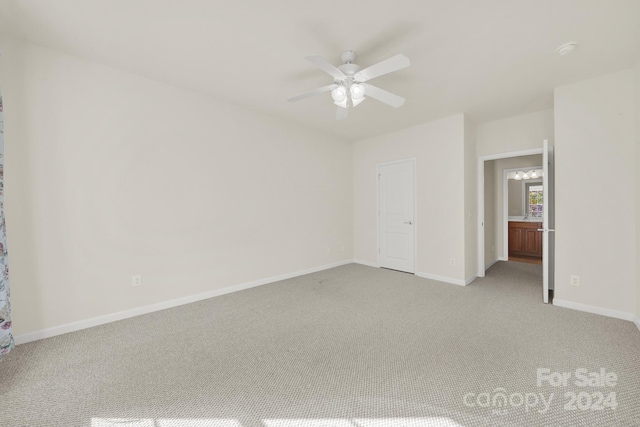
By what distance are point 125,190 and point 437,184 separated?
4.25 meters

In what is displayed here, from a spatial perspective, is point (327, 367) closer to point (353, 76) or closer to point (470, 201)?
point (353, 76)

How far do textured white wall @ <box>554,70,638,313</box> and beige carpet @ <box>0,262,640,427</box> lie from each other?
1.20ft

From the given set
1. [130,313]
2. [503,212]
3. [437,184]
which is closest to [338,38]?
[437,184]

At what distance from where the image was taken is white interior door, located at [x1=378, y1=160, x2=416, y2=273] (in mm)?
4609

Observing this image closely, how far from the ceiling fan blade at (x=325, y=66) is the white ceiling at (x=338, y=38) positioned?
27 cm

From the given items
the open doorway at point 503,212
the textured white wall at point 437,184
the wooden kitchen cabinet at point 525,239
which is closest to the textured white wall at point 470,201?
the textured white wall at point 437,184

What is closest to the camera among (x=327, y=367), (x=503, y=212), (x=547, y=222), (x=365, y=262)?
(x=327, y=367)

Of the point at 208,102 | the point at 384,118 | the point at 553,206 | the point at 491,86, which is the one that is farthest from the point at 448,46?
the point at 208,102

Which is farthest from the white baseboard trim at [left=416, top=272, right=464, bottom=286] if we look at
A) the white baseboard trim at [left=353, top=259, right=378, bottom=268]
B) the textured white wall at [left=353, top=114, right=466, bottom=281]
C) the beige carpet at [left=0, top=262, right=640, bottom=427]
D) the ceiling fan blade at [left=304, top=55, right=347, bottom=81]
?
the ceiling fan blade at [left=304, top=55, right=347, bottom=81]

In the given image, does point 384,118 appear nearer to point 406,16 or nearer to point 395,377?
point 406,16

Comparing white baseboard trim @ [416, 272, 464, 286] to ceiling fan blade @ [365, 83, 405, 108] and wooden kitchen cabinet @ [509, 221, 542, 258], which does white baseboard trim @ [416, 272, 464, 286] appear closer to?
ceiling fan blade @ [365, 83, 405, 108]

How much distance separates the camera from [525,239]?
582 centimetres

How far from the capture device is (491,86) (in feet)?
9.86

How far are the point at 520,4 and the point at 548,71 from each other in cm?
129
